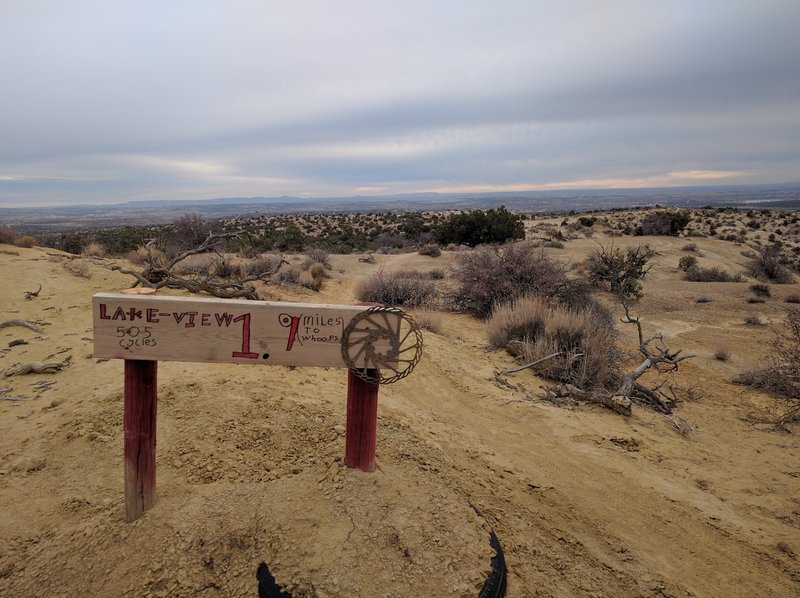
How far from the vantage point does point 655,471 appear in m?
4.14

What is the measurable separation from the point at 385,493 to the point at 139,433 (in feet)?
4.56

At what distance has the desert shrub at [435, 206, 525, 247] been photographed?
25.4 m

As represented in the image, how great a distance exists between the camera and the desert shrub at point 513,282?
9844 mm

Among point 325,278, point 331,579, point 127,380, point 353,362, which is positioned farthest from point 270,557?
point 325,278

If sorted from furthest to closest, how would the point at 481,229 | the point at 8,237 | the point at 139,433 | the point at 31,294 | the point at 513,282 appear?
the point at 481,229
the point at 8,237
the point at 513,282
the point at 31,294
the point at 139,433

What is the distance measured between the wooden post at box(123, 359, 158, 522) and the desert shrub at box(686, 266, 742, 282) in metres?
18.9

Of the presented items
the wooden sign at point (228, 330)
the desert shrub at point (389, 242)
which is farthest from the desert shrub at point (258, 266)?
the desert shrub at point (389, 242)

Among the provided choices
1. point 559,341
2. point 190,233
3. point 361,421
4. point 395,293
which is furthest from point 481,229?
point 361,421

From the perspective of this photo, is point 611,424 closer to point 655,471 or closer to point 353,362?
point 655,471

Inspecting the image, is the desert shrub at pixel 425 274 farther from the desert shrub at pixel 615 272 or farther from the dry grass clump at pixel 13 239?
the dry grass clump at pixel 13 239

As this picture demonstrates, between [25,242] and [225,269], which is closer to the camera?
[225,269]

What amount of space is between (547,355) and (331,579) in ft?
16.5

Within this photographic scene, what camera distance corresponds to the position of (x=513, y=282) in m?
10.1

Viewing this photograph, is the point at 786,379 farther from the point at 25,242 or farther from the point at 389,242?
the point at 389,242
